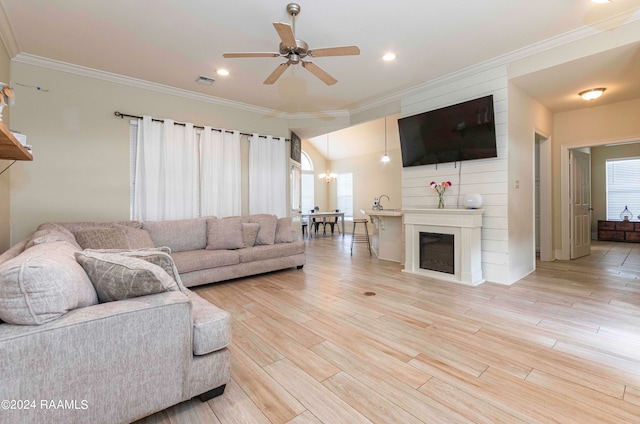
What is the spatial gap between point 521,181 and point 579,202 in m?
2.47

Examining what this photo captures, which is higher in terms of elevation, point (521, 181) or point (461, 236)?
point (521, 181)

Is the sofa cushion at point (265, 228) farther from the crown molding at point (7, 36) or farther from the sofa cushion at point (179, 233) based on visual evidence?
the crown molding at point (7, 36)

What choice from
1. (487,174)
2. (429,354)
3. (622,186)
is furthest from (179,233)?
(622,186)

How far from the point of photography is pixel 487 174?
380cm

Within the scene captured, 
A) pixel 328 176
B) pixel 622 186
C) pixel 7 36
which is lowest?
pixel 622 186

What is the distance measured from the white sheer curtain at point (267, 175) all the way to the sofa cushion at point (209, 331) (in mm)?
3744

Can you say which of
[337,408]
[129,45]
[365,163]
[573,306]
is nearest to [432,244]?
[573,306]

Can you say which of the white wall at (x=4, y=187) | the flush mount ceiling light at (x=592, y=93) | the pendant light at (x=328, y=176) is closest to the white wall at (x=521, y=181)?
the flush mount ceiling light at (x=592, y=93)

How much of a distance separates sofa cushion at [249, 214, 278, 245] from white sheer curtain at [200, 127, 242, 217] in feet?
1.95

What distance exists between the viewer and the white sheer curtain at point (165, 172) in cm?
412

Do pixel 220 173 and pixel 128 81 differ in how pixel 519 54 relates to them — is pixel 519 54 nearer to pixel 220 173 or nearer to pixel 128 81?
pixel 220 173

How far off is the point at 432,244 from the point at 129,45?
14.6 feet

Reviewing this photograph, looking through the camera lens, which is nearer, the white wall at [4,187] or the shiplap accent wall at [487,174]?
the white wall at [4,187]

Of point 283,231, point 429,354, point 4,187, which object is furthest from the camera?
point 283,231
